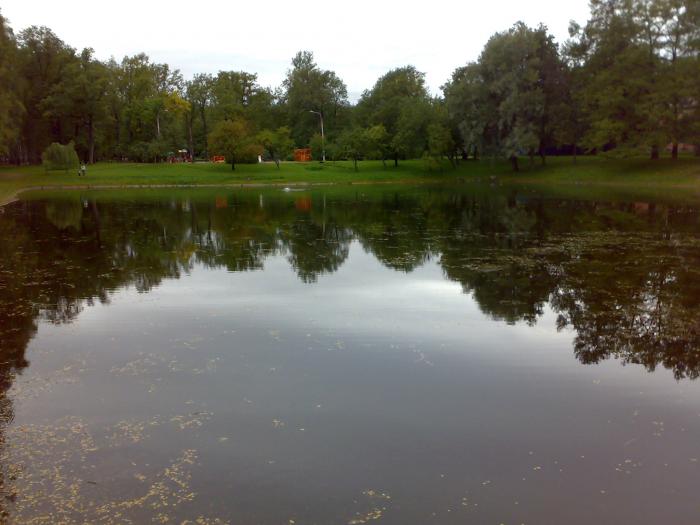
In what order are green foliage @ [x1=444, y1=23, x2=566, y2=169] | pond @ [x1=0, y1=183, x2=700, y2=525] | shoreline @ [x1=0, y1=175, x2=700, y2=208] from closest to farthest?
1. pond @ [x1=0, y1=183, x2=700, y2=525]
2. shoreline @ [x1=0, y1=175, x2=700, y2=208]
3. green foliage @ [x1=444, y1=23, x2=566, y2=169]

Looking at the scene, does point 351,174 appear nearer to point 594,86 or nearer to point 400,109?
point 400,109

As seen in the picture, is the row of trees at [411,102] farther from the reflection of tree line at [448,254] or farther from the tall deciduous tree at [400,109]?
the reflection of tree line at [448,254]

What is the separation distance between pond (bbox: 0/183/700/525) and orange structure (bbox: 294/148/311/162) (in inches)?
2817

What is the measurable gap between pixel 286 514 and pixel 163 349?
251 inches

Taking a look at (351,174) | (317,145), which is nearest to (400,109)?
(317,145)

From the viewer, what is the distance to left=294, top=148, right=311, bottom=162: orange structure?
92.4 m

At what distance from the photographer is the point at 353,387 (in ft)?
32.2

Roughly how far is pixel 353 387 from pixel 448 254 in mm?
13281

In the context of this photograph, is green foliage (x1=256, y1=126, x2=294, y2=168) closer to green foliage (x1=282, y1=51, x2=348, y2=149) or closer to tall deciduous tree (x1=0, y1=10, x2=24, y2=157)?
green foliage (x1=282, y1=51, x2=348, y2=149)

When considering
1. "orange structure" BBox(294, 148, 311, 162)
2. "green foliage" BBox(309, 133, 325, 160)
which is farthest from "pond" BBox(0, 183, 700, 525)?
"orange structure" BBox(294, 148, 311, 162)

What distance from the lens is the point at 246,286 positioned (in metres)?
17.6

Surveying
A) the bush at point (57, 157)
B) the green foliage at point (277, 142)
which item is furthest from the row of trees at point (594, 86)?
the bush at point (57, 157)

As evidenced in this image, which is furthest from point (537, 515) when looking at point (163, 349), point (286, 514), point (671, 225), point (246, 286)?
point (671, 225)

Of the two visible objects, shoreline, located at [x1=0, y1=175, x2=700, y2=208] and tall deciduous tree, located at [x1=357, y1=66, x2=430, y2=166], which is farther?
tall deciduous tree, located at [x1=357, y1=66, x2=430, y2=166]
